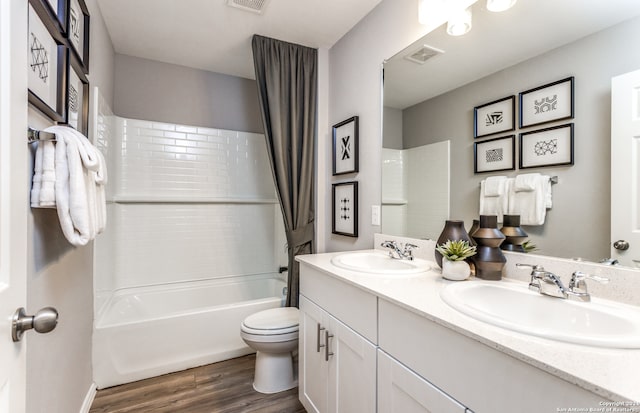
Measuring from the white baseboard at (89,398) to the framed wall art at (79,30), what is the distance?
5.83 feet

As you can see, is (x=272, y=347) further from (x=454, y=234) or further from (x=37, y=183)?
(x=37, y=183)

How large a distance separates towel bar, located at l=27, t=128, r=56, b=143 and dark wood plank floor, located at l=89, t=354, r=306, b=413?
1.54 meters

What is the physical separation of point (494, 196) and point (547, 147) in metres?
0.26

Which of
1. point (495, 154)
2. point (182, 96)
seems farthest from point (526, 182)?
point (182, 96)

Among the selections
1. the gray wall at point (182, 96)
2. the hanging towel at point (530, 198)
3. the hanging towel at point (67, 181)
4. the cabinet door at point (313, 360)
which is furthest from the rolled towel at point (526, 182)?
the gray wall at point (182, 96)

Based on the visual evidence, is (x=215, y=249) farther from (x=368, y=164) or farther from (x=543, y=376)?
(x=543, y=376)

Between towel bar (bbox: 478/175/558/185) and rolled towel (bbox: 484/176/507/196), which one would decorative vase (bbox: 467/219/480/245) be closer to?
rolled towel (bbox: 484/176/507/196)

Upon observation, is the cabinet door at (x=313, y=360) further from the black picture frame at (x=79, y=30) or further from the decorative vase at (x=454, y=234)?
the black picture frame at (x=79, y=30)

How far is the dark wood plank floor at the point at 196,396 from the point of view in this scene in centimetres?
168

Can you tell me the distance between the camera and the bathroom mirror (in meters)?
0.93

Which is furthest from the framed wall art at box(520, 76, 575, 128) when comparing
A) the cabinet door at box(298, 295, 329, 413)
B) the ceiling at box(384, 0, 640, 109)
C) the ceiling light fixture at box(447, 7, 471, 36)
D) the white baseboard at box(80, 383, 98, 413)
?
the white baseboard at box(80, 383, 98, 413)

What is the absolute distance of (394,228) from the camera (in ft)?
5.75

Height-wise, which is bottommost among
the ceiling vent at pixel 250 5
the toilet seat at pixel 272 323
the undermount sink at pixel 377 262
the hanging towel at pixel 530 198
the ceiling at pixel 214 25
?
the toilet seat at pixel 272 323

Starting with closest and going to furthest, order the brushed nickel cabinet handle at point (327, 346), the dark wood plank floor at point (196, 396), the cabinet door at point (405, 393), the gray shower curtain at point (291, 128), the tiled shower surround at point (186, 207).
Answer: the cabinet door at point (405, 393), the brushed nickel cabinet handle at point (327, 346), the dark wood plank floor at point (196, 396), the gray shower curtain at point (291, 128), the tiled shower surround at point (186, 207)
